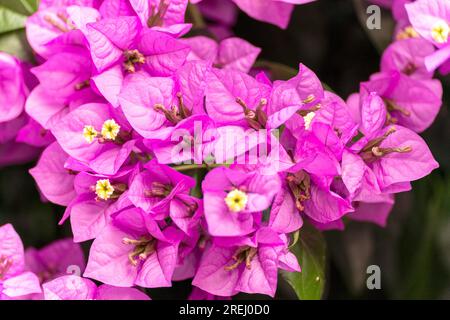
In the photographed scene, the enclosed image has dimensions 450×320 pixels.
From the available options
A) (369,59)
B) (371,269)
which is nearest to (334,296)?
(371,269)

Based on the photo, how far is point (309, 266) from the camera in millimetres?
774

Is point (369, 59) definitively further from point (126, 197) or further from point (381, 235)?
point (126, 197)

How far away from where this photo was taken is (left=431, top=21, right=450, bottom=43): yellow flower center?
72cm

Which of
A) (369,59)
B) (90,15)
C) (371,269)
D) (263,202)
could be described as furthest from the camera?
(369,59)

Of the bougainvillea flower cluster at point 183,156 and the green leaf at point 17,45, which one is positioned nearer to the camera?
the bougainvillea flower cluster at point 183,156

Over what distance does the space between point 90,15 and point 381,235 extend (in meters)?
0.57

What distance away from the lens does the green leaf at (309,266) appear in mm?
760

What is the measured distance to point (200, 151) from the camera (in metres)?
0.67

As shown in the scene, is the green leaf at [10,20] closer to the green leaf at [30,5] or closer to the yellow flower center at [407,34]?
the green leaf at [30,5]

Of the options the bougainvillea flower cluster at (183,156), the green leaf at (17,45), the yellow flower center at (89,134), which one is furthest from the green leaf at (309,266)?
the green leaf at (17,45)

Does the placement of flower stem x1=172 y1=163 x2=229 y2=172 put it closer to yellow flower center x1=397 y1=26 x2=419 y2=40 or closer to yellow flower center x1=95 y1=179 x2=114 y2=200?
yellow flower center x1=95 y1=179 x2=114 y2=200

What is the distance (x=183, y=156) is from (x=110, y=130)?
0.10 metres

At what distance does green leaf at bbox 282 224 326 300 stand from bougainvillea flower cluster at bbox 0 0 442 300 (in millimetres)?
35

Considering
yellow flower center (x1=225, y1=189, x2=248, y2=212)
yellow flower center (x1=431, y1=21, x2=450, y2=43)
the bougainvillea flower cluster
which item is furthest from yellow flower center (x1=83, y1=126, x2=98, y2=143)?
yellow flower center (x1=431, y1=21, x2=450, y2=43)
